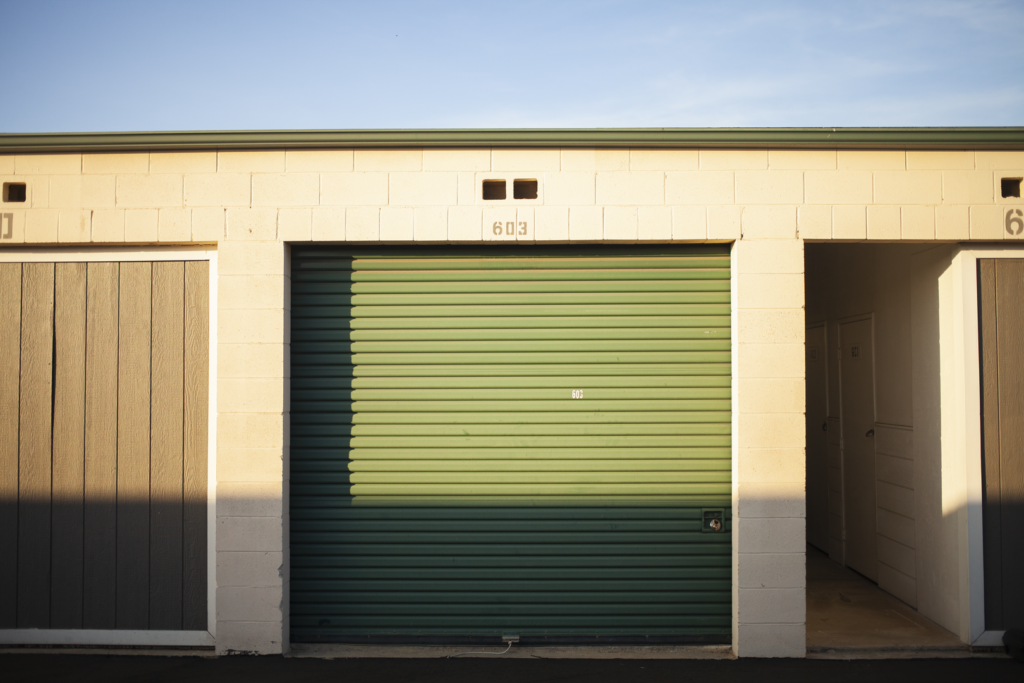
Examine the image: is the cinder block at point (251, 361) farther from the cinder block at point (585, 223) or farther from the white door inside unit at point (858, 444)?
the white door inside unit at point (858, 444)

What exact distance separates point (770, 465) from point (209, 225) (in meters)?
4.69

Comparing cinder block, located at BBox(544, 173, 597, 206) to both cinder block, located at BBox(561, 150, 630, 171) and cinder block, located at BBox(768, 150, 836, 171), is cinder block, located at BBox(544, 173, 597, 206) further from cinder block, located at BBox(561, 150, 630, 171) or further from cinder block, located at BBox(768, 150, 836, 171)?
cinder block, located at BBox(768, 150, 836, 171)

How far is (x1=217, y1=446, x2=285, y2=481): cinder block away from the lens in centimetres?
446

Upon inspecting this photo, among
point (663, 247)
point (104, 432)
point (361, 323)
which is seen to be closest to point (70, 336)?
point (104, 432)

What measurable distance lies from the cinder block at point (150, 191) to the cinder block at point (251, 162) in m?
0.37

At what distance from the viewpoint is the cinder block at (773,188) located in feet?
14.8

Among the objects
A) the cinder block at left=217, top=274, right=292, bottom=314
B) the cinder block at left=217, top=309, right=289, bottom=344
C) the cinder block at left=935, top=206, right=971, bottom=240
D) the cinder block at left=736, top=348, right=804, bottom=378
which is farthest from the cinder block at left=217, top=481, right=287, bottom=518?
the cinder block at left=935, top=206, right=971, bottom=240

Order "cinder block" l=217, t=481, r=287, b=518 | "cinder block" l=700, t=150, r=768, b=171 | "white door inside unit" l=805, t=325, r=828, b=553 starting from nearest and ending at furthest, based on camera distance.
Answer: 1. "cinder block" l=217, t=481, r=287, b=518
2. "cinder block" l=700, t=150, r=768, b=171
3. "white door inside unit" l=805, t=325, r=828, b=553

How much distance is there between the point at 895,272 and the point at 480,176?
4024mm

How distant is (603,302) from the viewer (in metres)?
4.74

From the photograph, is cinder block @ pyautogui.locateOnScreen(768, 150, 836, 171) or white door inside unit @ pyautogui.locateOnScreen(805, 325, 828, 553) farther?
white door inside unit @ pyautogui.locateOnScreen(805, 325, 828, 553)

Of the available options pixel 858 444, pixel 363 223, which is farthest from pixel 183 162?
pixel 858 444

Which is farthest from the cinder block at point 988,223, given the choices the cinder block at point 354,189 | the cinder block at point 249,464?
the cinder block at point 249,464

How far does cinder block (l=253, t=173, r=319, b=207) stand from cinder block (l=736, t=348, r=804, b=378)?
11.6 feet
